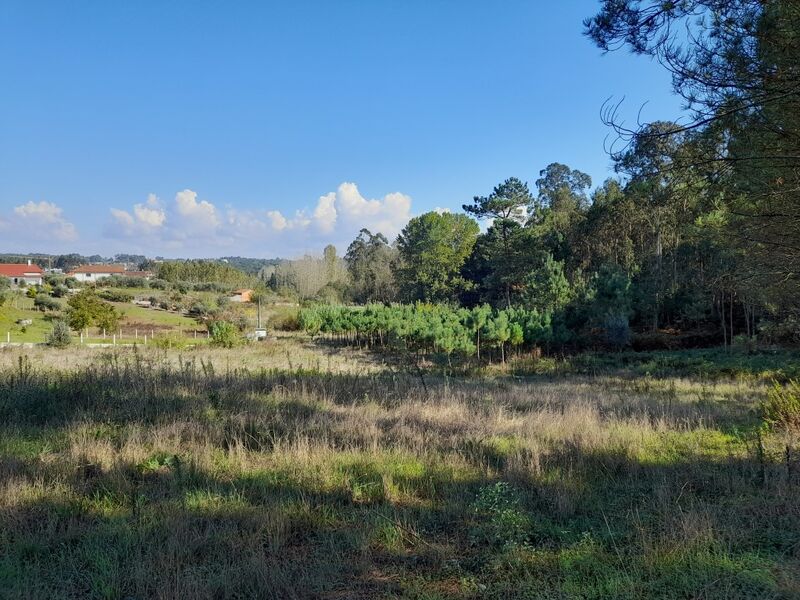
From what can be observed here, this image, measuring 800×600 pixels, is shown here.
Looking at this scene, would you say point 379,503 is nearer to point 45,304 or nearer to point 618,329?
point 618,329

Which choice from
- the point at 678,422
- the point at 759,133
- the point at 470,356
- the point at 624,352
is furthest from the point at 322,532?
the point at 624,352

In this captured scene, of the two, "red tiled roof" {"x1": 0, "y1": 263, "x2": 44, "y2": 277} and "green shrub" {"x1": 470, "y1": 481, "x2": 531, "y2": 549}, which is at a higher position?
"red tiled roof" {"x1": 0, "y1": 263, "x2": 44, "y2": 277}

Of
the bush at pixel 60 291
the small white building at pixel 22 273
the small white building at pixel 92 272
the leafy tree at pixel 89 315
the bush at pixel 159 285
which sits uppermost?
the small white building at pixel 92 272

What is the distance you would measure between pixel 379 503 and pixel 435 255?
5240 centimetres

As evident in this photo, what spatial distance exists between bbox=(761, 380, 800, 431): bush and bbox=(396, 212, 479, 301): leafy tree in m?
44.5

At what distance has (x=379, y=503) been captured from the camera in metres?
3.65

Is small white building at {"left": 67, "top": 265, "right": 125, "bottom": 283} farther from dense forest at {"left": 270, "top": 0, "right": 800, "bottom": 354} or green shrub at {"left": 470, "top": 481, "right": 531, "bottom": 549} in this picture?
green shrub at {"left": 470, "top": 481, "right": 531, "bottom": 549}

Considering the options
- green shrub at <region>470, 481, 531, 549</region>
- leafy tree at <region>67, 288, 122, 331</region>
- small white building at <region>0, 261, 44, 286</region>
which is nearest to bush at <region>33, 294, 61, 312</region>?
leafy tree at <region>67, 288, 122, 331</region>

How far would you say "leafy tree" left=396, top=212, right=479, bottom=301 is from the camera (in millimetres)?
52406

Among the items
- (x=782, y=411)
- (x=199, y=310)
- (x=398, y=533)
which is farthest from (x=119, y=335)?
(x=782, y=411)

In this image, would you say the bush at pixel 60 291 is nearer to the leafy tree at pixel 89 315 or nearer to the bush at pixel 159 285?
the bush at pixel 159 285

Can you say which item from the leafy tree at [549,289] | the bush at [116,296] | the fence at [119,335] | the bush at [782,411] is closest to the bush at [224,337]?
the fence at [119,335]

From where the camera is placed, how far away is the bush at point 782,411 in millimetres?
5840

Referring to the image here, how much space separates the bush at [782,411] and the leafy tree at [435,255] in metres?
44.5
